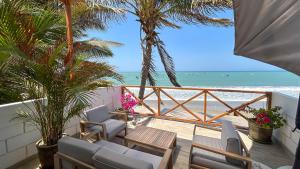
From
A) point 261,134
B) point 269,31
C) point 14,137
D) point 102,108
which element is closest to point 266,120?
point 261,134

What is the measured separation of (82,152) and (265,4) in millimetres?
1999

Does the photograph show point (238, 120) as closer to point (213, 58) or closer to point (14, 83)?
point (14, 83)

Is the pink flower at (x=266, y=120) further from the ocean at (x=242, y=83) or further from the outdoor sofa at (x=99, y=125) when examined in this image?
the ocean at (x=242, y=83)

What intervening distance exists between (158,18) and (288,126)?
14.8 ft

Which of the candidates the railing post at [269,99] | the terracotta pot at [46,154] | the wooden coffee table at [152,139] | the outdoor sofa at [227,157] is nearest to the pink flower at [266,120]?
the railing post at [269,99]

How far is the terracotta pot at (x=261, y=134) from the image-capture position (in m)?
3.58

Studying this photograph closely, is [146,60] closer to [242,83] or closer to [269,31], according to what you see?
[269,31]

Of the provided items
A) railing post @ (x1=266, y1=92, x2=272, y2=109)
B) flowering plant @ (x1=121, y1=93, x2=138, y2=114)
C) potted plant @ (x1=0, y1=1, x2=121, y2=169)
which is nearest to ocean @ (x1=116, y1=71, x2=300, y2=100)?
flowering plant @ (x1=121, y1=93, x2=138, y2=114)

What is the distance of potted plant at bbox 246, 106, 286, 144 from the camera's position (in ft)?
11.5

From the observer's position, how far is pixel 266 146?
3535 millimetres

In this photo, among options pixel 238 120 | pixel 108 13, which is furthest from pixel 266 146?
→ pixel 108 13

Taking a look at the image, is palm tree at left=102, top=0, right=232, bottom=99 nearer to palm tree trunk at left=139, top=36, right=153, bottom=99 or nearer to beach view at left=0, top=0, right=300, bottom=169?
palm tree trunk at left=139, top=36, right=153, bottom=99

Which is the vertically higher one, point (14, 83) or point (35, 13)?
point (35, 13)

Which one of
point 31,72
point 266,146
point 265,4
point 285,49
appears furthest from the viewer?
point 266,146
